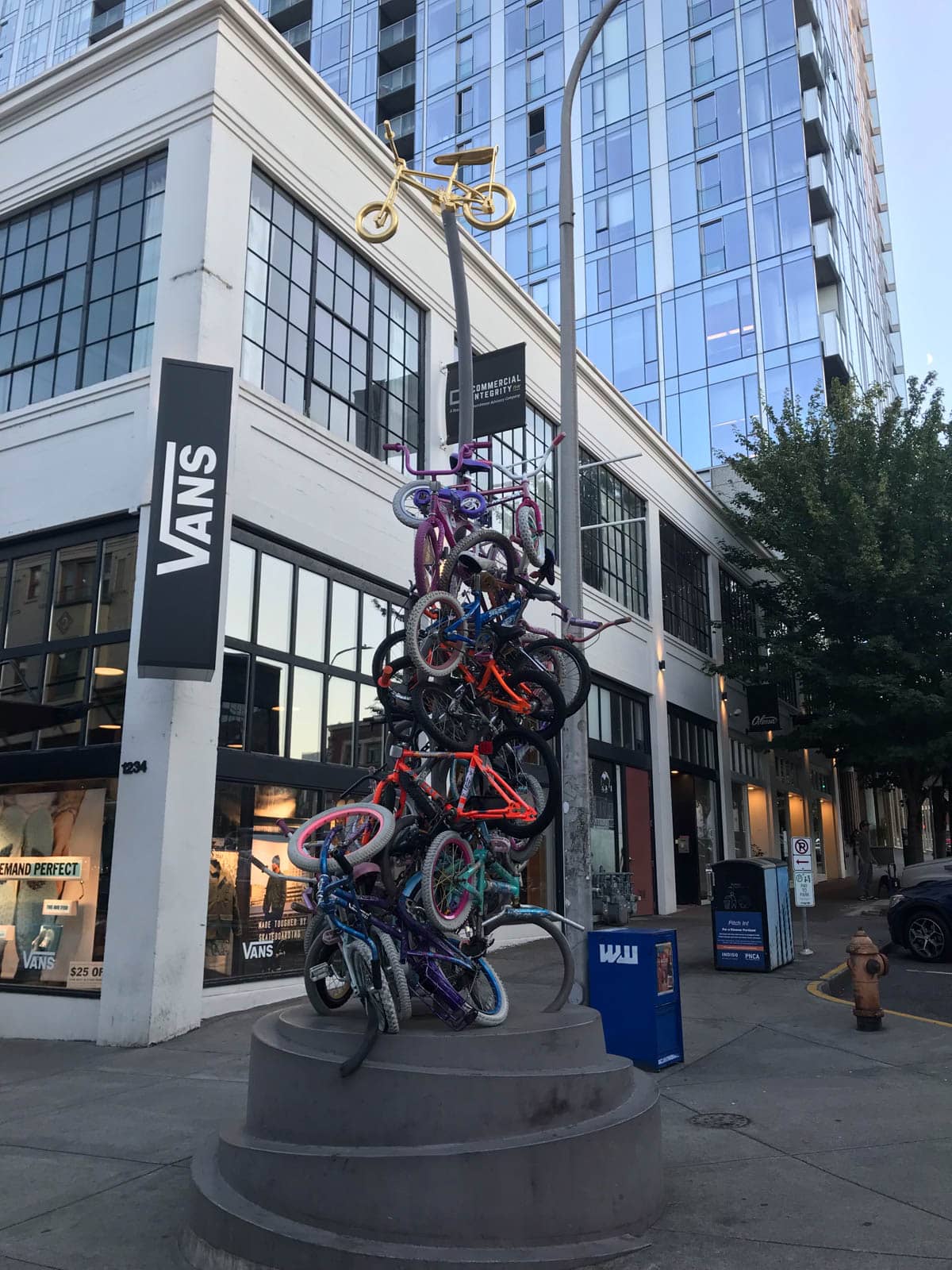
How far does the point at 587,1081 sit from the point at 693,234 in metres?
45.2

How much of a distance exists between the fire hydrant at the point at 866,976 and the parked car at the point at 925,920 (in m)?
4.77

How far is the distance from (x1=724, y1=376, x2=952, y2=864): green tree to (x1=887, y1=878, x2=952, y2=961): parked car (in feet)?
31.1

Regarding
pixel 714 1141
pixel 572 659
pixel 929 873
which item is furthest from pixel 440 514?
pixel 929 873

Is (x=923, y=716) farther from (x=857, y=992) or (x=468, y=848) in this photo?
(x=468, y=848)

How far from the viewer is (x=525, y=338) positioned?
20828 mm

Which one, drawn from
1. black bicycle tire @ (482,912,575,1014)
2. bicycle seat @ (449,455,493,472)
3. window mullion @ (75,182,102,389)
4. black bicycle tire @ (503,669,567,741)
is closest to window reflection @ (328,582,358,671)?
window mullion @ (75,182,102,389)

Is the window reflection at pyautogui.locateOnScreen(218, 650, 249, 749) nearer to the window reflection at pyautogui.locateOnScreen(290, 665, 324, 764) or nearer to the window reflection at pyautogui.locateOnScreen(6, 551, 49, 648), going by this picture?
the window reflection at pyautogui.locateOnScreen(290, 665, 324, 764)

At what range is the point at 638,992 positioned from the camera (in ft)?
29.6

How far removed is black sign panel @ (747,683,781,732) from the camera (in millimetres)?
30703

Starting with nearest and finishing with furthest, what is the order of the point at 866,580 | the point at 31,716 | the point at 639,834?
the point at 31,716 < the point at 639,834 < the point at 866,580

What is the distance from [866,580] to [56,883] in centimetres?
1990

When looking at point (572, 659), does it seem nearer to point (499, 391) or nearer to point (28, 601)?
point (499, 391)

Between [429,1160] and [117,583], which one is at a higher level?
[117,583]

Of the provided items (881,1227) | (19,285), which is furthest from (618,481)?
(881,1227)
